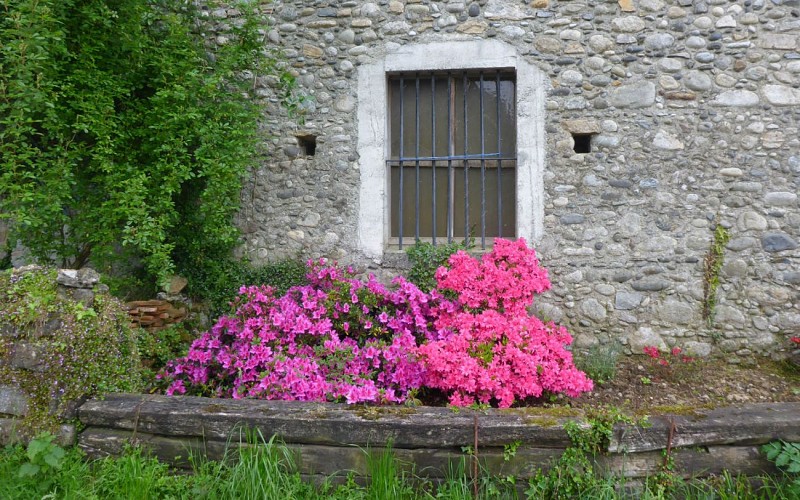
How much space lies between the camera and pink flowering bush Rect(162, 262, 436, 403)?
287cm

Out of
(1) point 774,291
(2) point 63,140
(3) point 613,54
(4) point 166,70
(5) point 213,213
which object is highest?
(3) point 613,54

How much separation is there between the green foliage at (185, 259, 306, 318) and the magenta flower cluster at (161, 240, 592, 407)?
0.31m

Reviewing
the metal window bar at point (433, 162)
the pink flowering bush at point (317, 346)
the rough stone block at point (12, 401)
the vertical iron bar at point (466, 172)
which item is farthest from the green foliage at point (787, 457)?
the rough stone block at point (12, 401)

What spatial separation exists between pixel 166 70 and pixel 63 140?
83 centimetres

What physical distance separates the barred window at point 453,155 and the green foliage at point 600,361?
111cm

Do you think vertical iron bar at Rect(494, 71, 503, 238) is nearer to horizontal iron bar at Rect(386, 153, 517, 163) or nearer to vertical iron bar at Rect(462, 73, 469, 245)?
horizontal iron bar at Rect(386, 153, 517, 163)

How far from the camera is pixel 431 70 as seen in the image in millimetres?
4129

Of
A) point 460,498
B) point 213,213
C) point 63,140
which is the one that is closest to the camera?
point 460,498

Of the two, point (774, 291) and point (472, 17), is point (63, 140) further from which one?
point (774, 291)

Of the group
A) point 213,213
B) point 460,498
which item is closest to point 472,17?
point 213,213

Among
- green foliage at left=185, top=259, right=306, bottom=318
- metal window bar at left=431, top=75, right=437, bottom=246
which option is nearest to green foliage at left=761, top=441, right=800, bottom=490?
metal window bar at left=431, top=75, right=437, bottom=246

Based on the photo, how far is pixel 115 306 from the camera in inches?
114

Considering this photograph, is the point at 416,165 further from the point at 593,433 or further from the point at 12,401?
the point at 12,401

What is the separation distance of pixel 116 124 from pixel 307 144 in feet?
4.65
